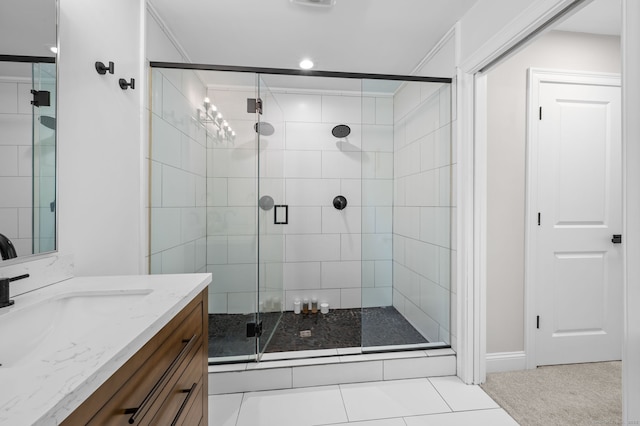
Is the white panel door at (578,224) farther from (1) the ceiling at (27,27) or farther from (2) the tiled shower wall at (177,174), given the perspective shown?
(1) the ceiling at (27,27)

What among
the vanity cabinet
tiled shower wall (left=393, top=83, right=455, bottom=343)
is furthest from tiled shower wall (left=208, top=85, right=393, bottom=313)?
the vanity cabinet

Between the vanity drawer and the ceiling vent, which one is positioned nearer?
the vanity drawer

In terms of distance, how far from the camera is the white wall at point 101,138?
48.7 inches

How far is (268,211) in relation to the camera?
2.15 m

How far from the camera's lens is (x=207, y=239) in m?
1.99

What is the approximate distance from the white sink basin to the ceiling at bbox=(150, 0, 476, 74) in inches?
69.8

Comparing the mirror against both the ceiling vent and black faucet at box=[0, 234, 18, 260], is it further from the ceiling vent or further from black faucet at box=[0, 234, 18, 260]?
the ceiling vent

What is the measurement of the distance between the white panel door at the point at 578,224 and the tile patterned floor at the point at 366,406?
0.78 m

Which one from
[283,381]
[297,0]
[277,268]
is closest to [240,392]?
[283,381]

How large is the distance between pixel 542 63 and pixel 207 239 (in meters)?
2.66

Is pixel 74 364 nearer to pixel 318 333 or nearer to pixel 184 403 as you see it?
pixel 184 403

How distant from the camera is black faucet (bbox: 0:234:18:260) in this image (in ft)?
3.06

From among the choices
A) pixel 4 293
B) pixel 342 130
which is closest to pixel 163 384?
pixel 4 293

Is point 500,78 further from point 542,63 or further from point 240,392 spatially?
point 240,392
